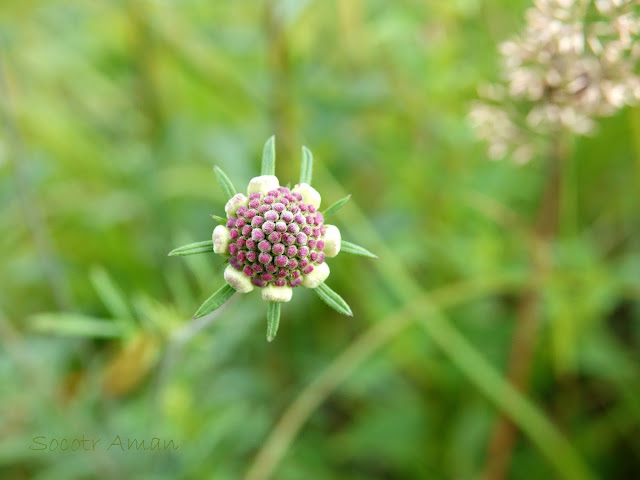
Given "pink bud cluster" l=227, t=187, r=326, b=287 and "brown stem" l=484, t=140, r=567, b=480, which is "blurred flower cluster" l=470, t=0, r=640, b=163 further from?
"pink bud cluster" l=227, t=187, r=326, b=287

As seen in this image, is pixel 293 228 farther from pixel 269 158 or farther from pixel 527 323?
pixel 527 323

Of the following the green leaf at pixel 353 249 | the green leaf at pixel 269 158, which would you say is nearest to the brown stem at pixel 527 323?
the green leaf at pixel 353 249

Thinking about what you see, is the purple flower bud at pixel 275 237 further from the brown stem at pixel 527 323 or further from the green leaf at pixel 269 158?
the brown stem at pixel 527 323

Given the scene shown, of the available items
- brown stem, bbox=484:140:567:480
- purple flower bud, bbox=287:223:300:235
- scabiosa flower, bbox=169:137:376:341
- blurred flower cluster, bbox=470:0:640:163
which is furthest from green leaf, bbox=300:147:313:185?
brown stem, bbox=484:140:567:480

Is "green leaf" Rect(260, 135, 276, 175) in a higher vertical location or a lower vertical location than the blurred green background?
lower

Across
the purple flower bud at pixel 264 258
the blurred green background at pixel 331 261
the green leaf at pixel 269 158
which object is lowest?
the purple flower bud at pixel 264 258

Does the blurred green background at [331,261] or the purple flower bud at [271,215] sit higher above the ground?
the blurred green background at [331,261]

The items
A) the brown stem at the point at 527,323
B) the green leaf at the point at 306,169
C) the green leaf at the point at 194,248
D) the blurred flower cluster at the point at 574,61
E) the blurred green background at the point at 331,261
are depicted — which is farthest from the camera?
the blurred green background at the point at 331,261
